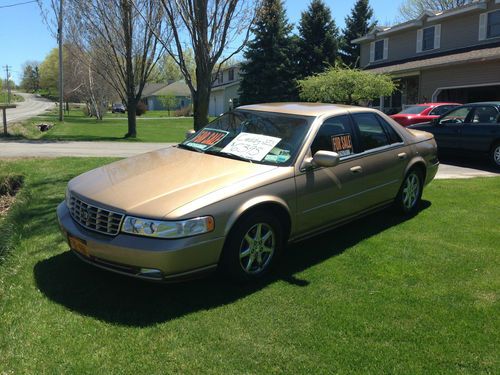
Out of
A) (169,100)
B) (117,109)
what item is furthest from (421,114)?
(117,109)

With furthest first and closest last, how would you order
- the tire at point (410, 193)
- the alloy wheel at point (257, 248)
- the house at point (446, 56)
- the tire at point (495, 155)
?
the house at point (446, 56) < the tire at point (495, 155) < the tire at point (410, 193) < the alloy wheel at point (257, 248)

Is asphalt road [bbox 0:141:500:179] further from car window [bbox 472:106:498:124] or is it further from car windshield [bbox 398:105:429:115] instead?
car windshield [bbox 398:105:429:115]

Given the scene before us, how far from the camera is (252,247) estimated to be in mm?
4105

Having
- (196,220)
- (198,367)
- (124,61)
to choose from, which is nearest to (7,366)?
(198,367)

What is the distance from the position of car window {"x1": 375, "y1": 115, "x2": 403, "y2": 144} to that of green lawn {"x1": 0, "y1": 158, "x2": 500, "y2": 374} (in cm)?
128

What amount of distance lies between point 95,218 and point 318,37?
116 feet

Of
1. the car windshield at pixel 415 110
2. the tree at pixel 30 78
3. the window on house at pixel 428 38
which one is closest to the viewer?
the car windshield at pixel 415 110

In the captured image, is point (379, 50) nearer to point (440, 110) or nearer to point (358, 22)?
point (358, 22)

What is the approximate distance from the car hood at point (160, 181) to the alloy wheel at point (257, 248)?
0.44 m

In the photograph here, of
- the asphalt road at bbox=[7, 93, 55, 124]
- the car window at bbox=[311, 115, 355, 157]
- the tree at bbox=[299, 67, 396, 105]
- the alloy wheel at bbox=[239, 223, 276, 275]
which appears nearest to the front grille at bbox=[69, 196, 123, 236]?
the alloy wheel at bbox=[239, 223, 276, 275]

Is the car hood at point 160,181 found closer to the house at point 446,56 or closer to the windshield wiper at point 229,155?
the windshield wiper at point 229,155

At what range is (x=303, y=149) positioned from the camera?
4.63 metres

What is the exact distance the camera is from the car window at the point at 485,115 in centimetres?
1062

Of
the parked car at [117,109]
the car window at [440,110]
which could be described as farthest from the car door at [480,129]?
the parked car at [117,109]
